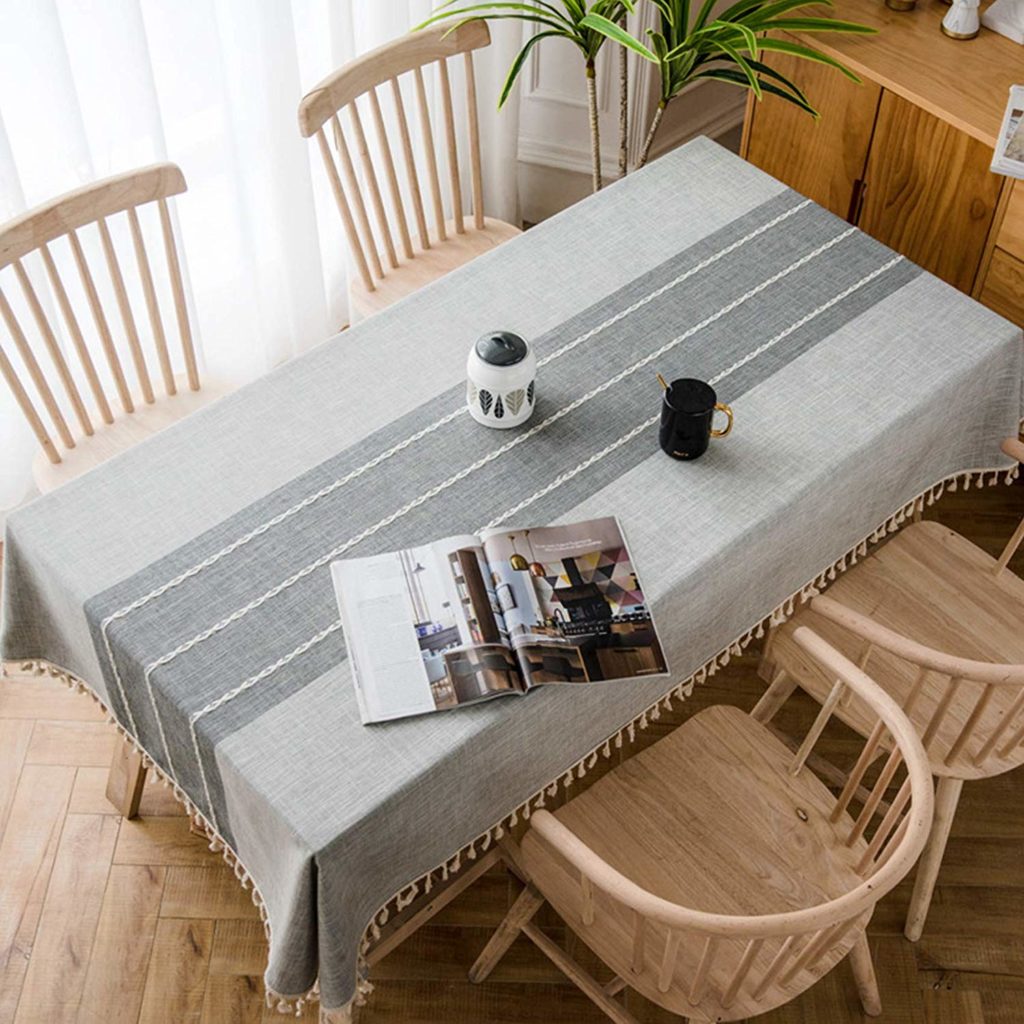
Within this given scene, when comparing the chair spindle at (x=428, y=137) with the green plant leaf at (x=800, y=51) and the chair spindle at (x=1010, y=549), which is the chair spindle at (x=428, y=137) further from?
the chair spindle at (x=1010, y=549)

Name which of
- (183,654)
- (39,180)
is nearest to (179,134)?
(39,180)

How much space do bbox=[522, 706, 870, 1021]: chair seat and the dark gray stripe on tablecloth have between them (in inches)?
16.3

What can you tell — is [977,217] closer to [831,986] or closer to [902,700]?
[902,700]

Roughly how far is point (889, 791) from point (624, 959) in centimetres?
88

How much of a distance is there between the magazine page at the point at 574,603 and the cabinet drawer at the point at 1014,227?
1216mm

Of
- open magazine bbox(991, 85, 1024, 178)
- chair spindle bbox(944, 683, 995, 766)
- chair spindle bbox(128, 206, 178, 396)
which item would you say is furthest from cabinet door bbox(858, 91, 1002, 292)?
chair spindle bbox(128, 206, 178, 396)

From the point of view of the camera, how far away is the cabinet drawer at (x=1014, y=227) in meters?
2.55

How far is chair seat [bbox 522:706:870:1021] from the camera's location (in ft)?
5.75

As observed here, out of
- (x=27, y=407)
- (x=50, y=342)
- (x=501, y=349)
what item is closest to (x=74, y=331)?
(x=50, y=342)

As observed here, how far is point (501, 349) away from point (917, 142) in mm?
1239

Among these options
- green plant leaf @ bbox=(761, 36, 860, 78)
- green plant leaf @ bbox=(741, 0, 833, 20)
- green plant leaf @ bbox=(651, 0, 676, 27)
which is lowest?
green plant leaf @ bbox=(761, 36, 860, 78)

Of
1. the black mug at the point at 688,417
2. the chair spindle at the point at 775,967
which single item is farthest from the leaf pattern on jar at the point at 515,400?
the chair spindle at the point at 775,967

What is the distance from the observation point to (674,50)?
2570 millimetres

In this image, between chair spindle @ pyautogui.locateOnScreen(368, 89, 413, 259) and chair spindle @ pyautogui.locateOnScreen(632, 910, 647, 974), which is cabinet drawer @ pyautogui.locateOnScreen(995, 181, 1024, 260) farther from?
chair spindle @ pyautogui.locateOnScreen(632, 910, 647, 974)
